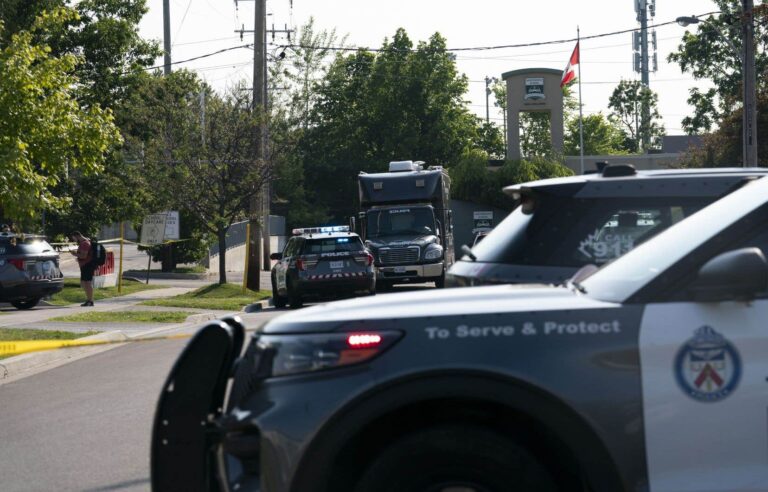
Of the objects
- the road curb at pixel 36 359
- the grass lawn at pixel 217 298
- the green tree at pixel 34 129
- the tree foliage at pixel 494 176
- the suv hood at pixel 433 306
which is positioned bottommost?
the road curb at pixel 36 359

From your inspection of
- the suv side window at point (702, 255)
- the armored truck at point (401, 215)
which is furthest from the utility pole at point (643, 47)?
the suv side window at point (702, 255)

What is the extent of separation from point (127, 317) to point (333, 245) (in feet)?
18.4

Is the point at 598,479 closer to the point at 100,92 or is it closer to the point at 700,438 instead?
the point at 700,438

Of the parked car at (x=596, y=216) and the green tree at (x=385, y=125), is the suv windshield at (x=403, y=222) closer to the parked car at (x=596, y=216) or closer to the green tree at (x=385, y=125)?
the parked car at (x=596, y=216)

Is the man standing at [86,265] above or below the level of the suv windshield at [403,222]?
below

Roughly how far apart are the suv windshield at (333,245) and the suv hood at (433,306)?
66.0 ft

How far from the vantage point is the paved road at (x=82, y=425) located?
7391 millimetres

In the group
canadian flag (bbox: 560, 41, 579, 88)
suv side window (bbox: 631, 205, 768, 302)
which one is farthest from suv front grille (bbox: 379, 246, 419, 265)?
canadian flag (bbox: 560, 41, 579, 88)

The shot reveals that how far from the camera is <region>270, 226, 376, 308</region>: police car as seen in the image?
24.5 m

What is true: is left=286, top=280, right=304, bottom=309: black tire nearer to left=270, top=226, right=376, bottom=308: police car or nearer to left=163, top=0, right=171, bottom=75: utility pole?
left=270, top=226, right=376, bottom=308: police car

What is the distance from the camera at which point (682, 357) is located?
401 centimetres

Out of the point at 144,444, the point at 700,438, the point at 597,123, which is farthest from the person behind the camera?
the point at 597,123

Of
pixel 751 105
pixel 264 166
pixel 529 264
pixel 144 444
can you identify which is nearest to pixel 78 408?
pixel 144 444

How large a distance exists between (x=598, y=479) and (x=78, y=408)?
24.2ft
